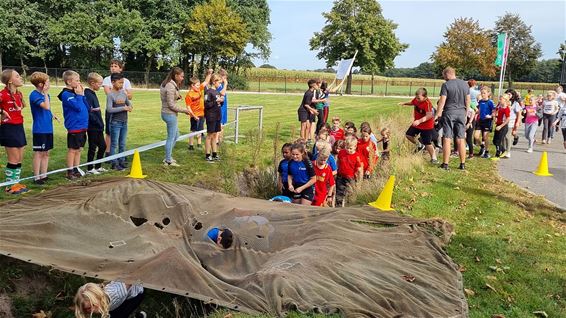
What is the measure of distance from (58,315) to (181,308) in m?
1.32

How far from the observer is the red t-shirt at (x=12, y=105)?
665 centimetres

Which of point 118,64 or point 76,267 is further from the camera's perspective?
point 118,64

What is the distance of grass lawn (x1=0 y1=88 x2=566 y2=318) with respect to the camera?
4.64m

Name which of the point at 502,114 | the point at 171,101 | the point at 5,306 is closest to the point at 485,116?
the point at 502,114

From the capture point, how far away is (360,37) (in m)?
52.8

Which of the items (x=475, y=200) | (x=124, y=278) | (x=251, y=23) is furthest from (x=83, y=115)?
(x=251, y=23)

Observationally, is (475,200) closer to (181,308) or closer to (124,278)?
(181,308)

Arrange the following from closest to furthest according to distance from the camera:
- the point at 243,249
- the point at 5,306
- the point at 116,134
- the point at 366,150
A: the point at 5,306 → the point at 243,249 → the point at 366,150 → the point at 116,134

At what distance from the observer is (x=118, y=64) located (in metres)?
8.45

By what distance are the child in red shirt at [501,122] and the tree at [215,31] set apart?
3502cm

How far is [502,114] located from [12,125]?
10.8 metres

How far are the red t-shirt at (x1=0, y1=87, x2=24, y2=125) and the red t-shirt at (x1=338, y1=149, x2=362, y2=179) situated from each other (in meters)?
4.96

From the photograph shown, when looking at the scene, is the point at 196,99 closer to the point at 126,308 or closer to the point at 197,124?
the point at 197,124

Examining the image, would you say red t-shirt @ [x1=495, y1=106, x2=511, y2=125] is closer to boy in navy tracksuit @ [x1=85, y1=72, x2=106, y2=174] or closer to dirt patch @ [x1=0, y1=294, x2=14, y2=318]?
boy in navy tracksuit @ [x1=85, y1=72, x2=106, y2=174]
